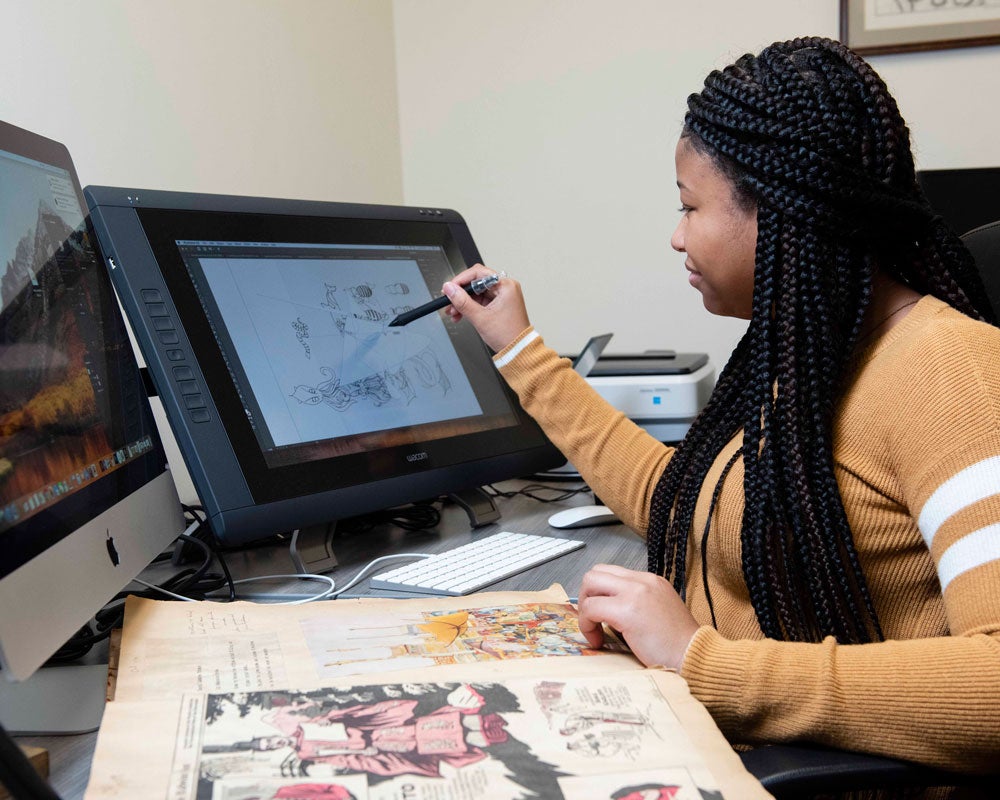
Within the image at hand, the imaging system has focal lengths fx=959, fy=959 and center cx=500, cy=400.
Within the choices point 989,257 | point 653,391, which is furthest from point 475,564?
point 989,257

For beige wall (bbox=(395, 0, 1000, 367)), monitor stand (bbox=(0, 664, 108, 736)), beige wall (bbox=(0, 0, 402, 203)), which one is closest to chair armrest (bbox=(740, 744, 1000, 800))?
monitor stand (bbox=(0, 664, 108, 736))

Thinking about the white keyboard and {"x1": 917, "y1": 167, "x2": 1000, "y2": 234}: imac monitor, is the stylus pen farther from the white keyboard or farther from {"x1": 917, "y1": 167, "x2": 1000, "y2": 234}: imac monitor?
{"x1": 917, "y1": 167, "x2": 1000, "y2": 234}: imac monitor

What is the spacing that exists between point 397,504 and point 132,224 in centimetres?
45

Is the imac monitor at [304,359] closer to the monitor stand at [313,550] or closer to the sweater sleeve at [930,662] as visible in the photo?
the monitor stand at [313,550]

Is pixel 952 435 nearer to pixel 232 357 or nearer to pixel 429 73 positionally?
pixel 232 357

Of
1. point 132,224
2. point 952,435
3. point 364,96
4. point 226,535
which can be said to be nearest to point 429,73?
point 364,96

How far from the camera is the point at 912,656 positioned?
707 millimetres

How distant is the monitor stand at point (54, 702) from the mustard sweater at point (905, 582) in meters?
0.45

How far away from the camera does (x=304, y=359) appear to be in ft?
3.79

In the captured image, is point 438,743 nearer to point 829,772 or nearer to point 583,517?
point 829,772

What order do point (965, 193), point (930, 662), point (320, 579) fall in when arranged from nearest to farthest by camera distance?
point (930, 662) → point (320, 579) → point (965, 193)

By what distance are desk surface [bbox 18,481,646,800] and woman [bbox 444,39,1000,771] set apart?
0.37ft

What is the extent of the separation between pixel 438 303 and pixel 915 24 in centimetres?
128

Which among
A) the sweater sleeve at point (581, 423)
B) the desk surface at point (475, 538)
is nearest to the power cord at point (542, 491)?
the desk surface at point (475, 538)
